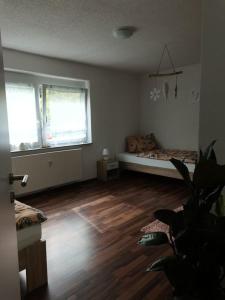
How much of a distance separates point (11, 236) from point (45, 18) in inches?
86.3

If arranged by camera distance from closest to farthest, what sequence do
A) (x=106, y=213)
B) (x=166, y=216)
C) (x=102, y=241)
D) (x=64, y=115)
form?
(x=166, y=216)
(x=102, y=241)
(x=106, y=213)
(x=64, y=115)

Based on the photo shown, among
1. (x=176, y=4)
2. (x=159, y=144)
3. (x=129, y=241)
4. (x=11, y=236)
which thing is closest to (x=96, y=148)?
(x=159, y=144)

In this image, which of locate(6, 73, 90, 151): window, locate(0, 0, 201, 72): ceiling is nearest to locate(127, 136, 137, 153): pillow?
locate(6, 73, 90, 151): window

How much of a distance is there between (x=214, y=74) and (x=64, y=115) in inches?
135

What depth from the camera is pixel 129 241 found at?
2.44 metres

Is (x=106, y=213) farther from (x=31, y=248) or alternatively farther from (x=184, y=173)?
(x=184, y=173)

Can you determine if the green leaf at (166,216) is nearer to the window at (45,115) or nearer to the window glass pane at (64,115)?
the window at (45,115)

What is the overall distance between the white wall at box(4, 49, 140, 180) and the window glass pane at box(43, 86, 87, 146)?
243 millimetres

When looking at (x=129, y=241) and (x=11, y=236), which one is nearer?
(x=11, y=236)

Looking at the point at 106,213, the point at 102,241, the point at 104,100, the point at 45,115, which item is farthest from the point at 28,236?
the point at 104,100

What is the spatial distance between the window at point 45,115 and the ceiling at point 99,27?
2.19 ft

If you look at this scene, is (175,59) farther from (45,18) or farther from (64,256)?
(64,256)

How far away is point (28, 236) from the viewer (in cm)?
171

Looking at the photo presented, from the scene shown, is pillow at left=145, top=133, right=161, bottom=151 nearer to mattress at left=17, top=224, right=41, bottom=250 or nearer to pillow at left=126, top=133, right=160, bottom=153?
pillow at left=126, top=133, right=160, bottom=153
